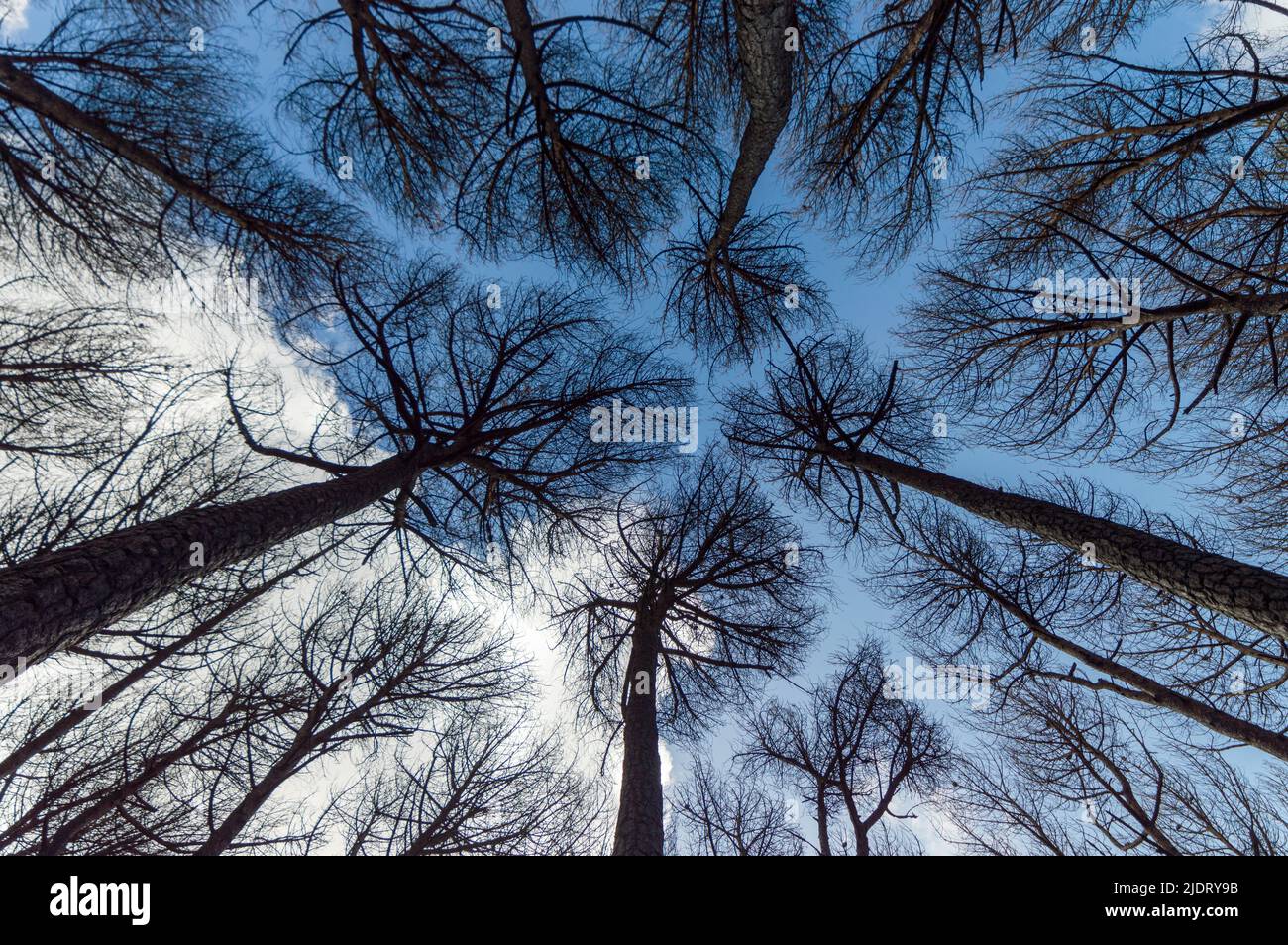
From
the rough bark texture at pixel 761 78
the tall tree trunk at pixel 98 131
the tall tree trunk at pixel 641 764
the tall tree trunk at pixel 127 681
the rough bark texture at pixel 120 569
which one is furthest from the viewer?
the tall tree trunk at pixel 127 681

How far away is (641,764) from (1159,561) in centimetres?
472

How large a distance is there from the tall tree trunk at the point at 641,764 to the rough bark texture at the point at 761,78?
5.76 metres

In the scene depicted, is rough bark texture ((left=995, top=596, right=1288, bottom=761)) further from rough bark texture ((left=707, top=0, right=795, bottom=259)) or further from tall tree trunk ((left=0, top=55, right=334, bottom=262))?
tall tree trunk ((left=0, top=55, right=334, bottom=262))

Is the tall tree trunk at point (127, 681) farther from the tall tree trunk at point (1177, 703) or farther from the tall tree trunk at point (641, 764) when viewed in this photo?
the tall tree trunk at point (1177, 703)

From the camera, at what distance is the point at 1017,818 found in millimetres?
6738

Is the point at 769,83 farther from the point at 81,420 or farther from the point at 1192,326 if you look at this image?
the point at 81,420

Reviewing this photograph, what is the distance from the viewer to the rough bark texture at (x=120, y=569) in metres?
2.29

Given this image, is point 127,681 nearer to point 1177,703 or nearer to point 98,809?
point 98,809

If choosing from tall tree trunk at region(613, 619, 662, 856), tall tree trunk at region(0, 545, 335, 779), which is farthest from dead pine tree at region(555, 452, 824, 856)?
tall tree trunk at region(0, 545, 335, 779)

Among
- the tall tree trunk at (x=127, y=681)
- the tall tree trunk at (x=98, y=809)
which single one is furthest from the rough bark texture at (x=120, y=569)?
the tall tree trunk at (x=98, y=809)

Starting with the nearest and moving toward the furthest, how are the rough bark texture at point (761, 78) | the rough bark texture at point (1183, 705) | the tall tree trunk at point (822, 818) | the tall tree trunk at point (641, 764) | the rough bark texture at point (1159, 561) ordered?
the rough bark texture at point (1159, 561)
the rough bark texture at point (761, 78)
the tall tree trunk at point (641, 764)
the rough bark texture at point (1183, 705)
the tall tree trunk at point (822, 818)

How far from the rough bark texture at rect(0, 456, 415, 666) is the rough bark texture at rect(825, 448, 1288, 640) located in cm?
684
